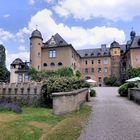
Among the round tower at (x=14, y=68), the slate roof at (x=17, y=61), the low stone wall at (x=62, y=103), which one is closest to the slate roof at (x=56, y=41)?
the slate roof at (x=17, y=61)

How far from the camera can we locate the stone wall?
24.5m

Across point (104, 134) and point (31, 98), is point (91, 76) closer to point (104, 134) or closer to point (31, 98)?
point (31, 98)

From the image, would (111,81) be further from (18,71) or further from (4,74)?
(4,74)

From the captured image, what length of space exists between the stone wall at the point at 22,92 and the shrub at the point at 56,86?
1.68 metres

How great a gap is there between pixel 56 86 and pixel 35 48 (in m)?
41.4

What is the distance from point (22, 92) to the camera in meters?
25.9

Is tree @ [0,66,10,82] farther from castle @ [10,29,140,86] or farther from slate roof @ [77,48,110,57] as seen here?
slate roof @ [77,48,110,57]

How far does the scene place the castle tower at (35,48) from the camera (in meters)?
60.2

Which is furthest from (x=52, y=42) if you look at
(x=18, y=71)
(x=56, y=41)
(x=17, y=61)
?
(x=18, y=71)

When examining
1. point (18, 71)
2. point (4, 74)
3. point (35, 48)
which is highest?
point (35, 48)

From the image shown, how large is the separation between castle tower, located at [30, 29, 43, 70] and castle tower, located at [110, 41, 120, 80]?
2599cm

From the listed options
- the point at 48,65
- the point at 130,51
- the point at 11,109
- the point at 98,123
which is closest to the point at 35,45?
the point at 48,65

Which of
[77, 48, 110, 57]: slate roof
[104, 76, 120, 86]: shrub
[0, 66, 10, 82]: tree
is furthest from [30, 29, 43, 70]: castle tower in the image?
[77, 48, 110, 57]: slate roof

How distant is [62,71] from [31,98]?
31.6m
